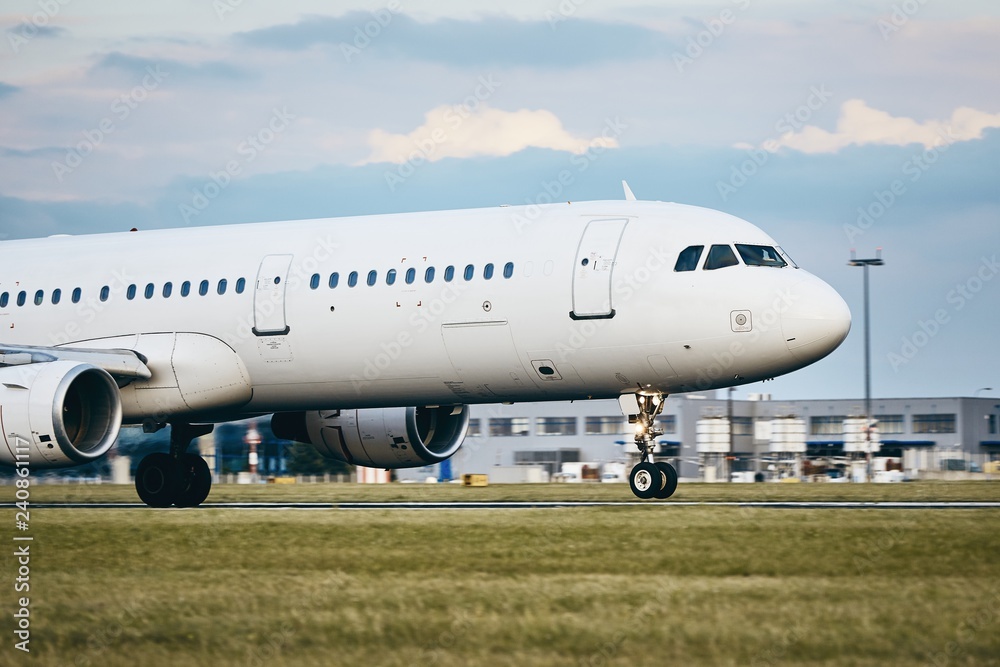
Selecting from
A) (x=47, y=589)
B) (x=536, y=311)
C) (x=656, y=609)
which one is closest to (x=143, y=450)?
(x=536, y=311)

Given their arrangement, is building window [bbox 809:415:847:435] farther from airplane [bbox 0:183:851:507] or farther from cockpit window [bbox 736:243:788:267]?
cockpit window [bbox 736:243:788:267]

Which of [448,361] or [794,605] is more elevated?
[448,361]

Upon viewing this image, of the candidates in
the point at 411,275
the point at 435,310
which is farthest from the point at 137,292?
the point at 435,310

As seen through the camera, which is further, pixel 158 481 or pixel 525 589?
pixel 158 481

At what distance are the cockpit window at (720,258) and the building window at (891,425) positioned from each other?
106290 mm

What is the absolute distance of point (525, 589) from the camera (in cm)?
1232

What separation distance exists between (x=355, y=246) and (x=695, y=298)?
6.52 meters

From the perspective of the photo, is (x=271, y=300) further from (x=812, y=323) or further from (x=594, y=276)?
(x=812, y=323)

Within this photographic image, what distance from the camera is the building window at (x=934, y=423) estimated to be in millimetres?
122000

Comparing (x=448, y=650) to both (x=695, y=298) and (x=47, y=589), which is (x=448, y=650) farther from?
(x=695, y=298)

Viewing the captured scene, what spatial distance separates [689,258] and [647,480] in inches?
146

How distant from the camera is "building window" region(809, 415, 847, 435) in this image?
125 meters

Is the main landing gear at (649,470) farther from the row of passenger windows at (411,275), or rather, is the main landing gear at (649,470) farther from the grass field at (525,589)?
the row of passenger windows at (411,275)

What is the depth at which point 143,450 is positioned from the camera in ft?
170
